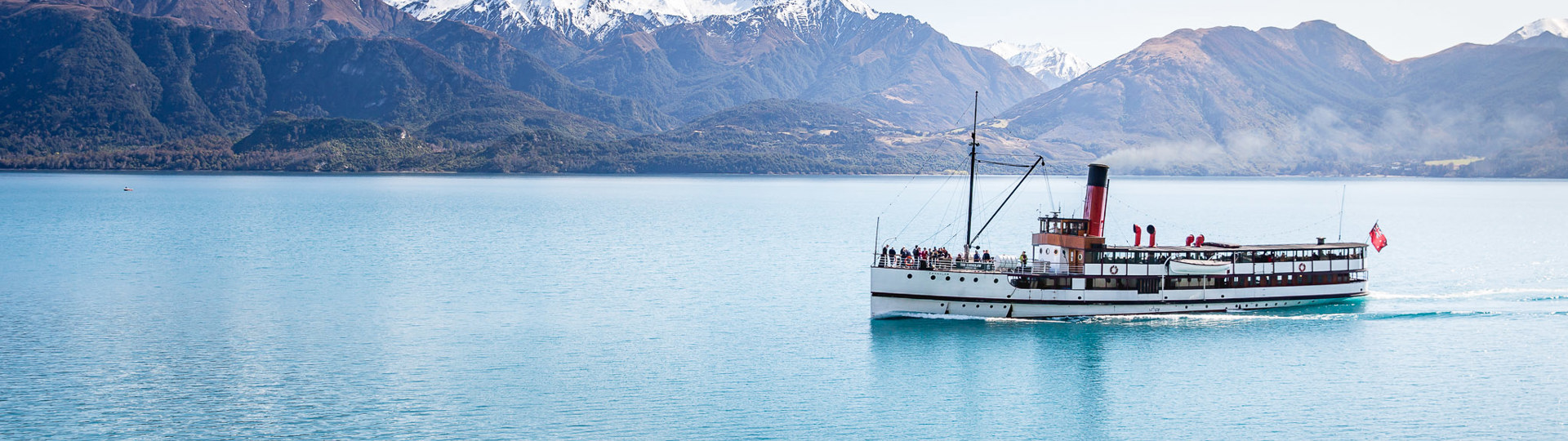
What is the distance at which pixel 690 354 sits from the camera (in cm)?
4512

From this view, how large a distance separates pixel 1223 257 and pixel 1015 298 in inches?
407

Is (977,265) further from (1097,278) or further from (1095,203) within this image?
(1095,203)

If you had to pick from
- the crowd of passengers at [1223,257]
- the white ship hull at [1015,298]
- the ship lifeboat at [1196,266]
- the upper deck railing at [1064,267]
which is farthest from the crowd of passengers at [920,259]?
the ship lifeboat at [1196,266]

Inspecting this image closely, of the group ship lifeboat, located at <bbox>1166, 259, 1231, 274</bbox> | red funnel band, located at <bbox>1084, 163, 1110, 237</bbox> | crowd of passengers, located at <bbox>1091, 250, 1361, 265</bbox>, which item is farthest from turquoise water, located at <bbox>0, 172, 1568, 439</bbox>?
red funnel band, located at <bbox>1084, 163, 1110, 237</bbox>

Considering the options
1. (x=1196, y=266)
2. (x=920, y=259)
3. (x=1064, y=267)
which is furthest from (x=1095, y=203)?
(x=920, y=259)

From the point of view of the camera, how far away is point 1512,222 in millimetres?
130625

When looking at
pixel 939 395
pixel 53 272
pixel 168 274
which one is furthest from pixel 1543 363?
pixel 53 272

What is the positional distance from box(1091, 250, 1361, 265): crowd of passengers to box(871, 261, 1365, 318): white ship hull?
54.0 inches

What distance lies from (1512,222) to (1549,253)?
4616cm

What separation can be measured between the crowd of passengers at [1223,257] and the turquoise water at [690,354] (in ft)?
8.22

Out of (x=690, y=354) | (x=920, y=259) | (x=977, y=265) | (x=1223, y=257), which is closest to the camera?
(x=690, y=354)

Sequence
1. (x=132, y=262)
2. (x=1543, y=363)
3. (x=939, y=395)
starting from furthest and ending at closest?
(x=132, y=262) < (x=1543, y=363) < (x=939, y=395)

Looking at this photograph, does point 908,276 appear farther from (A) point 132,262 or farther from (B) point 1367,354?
(A) point 132,262

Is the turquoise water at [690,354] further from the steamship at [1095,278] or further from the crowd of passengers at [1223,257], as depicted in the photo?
the crowd of passengers at [1223,257]
